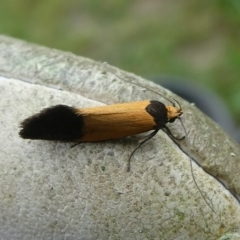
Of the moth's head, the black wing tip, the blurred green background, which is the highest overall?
the moth's head

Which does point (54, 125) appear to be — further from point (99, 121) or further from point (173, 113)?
point (173, 113)

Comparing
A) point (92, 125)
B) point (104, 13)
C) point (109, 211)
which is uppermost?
point (92, 125)

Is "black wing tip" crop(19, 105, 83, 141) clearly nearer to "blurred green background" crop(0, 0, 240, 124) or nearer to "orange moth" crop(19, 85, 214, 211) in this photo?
"orange moth" crop(19, 85, 214, 211)

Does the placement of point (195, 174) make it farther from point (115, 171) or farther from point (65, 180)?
point (65, 180)

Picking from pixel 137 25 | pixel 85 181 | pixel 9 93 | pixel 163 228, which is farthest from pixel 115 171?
pixel 137 25

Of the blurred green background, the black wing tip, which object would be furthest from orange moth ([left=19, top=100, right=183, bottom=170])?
the blurred green background

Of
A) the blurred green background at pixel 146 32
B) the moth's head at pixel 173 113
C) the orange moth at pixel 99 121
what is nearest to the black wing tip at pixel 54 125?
the orange moth at pixel 99 121
